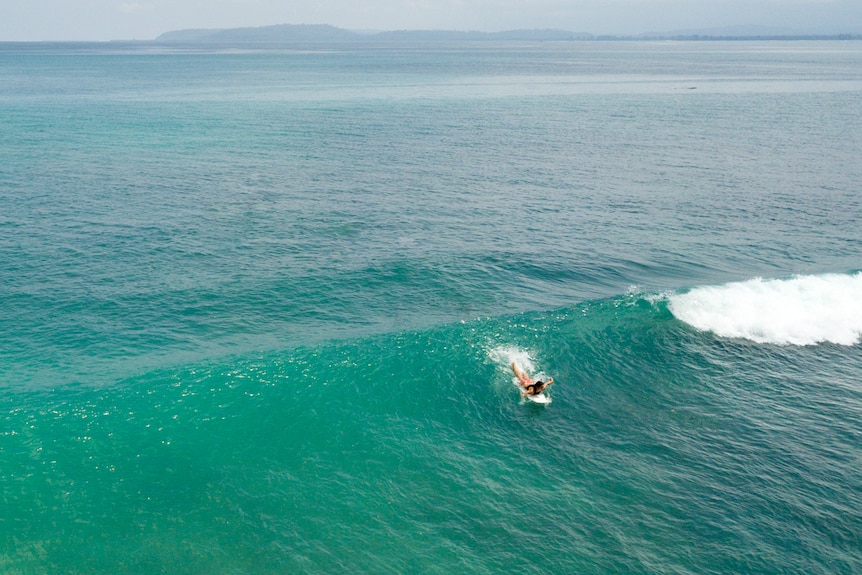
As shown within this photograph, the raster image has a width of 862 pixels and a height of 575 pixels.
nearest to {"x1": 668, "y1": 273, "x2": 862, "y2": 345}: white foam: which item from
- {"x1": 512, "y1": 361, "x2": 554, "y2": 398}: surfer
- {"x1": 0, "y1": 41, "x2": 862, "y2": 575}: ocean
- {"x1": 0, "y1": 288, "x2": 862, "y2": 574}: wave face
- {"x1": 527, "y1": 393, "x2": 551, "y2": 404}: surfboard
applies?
{"x1": 0, "y1": 41, "x2": 862, "y2": 575}: ocean

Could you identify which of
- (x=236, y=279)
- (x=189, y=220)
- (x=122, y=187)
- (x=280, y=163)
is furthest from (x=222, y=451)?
(x=280, y=163)

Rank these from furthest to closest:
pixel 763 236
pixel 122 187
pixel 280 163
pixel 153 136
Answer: pixel 153 136 < pixel 280 163 < pixel 122 187 < pixel 763 236

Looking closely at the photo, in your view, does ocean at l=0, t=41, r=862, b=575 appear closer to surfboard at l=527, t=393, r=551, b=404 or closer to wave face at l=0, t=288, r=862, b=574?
wave face at l=0, t=288, r=862, b=574

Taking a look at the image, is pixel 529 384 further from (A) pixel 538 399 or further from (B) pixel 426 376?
(B) pixel 426 376

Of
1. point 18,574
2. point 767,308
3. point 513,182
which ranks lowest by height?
point 18,574

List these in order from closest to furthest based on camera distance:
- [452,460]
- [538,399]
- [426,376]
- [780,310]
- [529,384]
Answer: [452,460] → [538,399] → [529,384] → [426,376] → [780,310]

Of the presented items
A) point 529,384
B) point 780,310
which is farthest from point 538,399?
point 780,310

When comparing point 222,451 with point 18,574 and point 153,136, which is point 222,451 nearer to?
point 18,574
